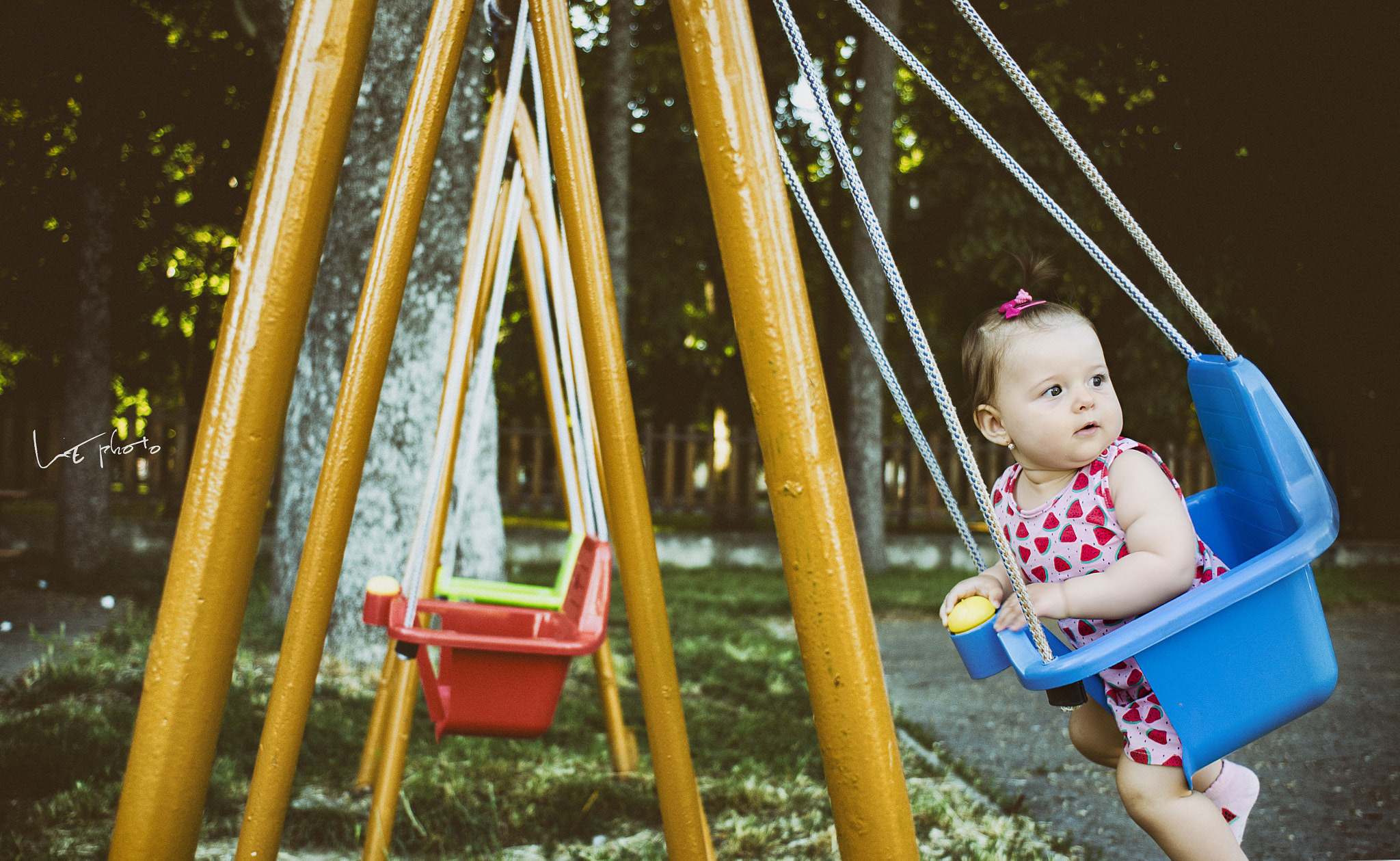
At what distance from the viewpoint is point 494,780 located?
9.39 ft

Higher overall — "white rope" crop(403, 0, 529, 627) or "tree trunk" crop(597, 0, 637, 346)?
"tree trunk" crop(597, 0, 637, 346)

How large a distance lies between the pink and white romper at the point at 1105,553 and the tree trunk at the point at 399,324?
10.2 feet

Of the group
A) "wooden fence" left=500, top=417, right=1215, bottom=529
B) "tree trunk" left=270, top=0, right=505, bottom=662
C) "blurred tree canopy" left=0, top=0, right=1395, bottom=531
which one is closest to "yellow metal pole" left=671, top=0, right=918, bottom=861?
"tree trunk" left=270, top=0, right=505, bottom=662

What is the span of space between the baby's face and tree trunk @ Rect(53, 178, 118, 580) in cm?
714

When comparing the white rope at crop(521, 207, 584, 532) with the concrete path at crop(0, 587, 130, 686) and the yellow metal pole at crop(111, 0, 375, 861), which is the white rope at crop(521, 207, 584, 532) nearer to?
the yellow metal pole at crop(111, 0, 375, 861)

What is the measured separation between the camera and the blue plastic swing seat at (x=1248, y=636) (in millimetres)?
1238

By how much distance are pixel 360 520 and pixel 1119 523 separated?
3.69m

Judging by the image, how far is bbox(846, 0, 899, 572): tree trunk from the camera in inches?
301

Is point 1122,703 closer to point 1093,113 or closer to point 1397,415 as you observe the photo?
point 1093,113

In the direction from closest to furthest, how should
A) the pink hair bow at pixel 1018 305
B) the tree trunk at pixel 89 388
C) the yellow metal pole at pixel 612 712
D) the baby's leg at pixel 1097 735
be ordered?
the pink hair bow at pixel 1018 305 < the baby's leg at pixel 1097 735 < the yellow metal pole at pixel 612 712 < the tree trunk at pixel 89 388

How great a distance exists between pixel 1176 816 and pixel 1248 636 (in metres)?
0.35

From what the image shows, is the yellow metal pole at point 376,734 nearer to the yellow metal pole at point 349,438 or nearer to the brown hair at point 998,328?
the yellow metal pole at point 349,438

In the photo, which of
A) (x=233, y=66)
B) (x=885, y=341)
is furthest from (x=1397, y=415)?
(x=233, y=66)
